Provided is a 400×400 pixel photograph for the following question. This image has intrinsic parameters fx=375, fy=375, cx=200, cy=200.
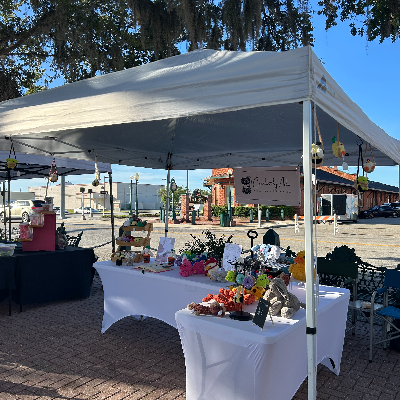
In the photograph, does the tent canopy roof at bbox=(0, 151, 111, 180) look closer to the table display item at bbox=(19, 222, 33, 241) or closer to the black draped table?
the table display item at bbox=(19, 222, 33, 241)

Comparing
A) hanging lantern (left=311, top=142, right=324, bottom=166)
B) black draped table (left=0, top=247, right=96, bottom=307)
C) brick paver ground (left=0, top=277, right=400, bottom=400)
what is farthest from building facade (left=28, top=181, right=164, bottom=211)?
hanging lantern (left=311, top=142, right=324, bottom=166)

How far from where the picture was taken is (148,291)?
4297 mm

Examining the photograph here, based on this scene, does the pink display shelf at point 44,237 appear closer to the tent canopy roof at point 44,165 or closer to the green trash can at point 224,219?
the tent canopy roof at point 44,165

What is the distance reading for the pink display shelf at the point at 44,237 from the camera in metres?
6.00

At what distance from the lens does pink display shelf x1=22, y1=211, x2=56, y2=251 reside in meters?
6.00

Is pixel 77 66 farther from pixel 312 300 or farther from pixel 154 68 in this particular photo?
pixel 312 300

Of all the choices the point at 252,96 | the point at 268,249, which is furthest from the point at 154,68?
the point at 268,249

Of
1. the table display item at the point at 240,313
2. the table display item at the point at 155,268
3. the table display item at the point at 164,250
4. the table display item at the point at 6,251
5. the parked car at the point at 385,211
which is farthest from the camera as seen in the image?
the parked car at the point at 385,211

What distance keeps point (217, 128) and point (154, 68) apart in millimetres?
1967

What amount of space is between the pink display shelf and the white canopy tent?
1140mm

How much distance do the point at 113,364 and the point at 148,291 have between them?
831 millimetres

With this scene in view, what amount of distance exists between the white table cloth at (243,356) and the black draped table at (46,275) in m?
3.78

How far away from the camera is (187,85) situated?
2.97m

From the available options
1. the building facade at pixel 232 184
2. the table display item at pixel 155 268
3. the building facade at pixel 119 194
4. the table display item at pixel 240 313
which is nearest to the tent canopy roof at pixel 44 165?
the table display item at pixel 155 268
